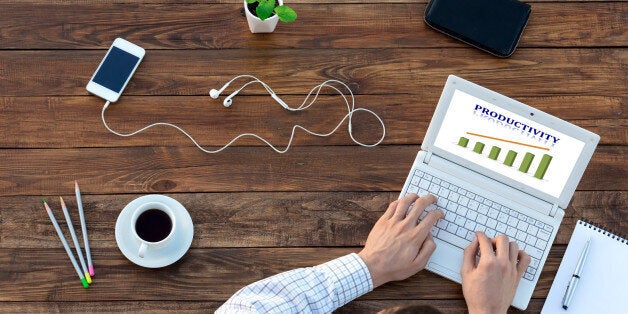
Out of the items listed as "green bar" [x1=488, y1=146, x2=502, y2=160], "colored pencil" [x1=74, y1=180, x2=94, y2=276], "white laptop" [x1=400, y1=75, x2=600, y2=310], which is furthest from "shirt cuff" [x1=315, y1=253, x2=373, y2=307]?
"colored pencil" [x1=74, y1=180, x2=94, y2=276]

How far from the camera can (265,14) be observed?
141cm

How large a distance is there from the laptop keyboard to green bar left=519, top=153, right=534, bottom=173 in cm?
9

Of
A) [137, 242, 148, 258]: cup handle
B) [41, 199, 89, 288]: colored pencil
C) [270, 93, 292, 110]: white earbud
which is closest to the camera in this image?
[137, 242, 148, 258]: cup handle

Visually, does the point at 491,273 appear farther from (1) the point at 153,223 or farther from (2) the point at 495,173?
(1) the point at 153,223

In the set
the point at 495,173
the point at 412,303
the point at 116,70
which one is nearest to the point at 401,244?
the point at 412,303

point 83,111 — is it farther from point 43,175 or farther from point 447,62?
point 447,62

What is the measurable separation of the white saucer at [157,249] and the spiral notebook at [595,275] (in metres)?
0.79

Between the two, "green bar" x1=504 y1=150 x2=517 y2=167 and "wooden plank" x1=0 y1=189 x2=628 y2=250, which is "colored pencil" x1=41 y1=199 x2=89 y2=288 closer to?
"wooden plank" x1=0 y1=189 x2=628 y2=250

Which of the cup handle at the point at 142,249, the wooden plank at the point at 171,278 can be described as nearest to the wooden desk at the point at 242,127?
the wooden plank at the point at 171,278

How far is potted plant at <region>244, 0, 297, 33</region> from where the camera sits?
4.60ft

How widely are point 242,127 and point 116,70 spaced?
1.05ft

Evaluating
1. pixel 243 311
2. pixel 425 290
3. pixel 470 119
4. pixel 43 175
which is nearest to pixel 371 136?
pixel 470 119

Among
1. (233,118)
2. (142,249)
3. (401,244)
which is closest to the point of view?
(142,249)

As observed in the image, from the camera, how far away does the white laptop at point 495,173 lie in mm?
1373
